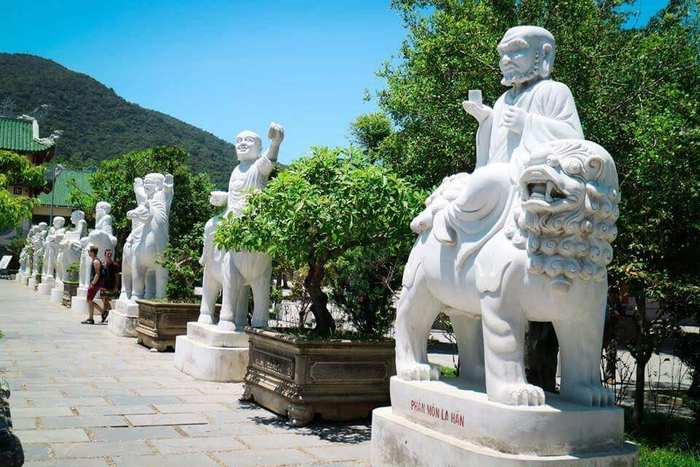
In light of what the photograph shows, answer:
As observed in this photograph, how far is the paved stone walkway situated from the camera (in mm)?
4879

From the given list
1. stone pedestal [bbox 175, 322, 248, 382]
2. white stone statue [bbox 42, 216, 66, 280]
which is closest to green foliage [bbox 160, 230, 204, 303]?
stone pedestal [bbox 175, 322, 248, 382]

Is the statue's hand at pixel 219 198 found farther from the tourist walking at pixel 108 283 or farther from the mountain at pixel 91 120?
the mountain at pixel 91 120

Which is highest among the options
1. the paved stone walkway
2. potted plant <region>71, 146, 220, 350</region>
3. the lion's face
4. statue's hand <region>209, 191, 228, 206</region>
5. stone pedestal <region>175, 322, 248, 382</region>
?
potted plant <region>71, 146, 220, 350</region>

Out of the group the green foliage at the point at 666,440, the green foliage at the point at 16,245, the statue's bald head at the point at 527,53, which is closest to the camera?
the statue's bald head at the point at 527,53

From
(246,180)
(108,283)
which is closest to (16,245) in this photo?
(108,283)

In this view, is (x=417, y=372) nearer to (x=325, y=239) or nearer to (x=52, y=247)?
(x=325, y=239)

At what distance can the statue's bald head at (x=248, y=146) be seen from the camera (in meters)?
8.12

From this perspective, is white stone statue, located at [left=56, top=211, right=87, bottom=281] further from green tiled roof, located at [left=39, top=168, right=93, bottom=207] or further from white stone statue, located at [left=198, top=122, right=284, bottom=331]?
green tiled roof, located at [left=39, top=168, right=93, bottom=207]

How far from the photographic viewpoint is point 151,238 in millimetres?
11742

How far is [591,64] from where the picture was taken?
20.6 ft

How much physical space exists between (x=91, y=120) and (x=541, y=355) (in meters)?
75.4

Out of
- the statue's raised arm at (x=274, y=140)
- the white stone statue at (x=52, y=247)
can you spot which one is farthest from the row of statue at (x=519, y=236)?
the white stone statue at (x=52, y=247)

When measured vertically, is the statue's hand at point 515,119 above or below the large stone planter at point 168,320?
above

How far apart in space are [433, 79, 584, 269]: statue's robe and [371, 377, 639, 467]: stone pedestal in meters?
0.84
